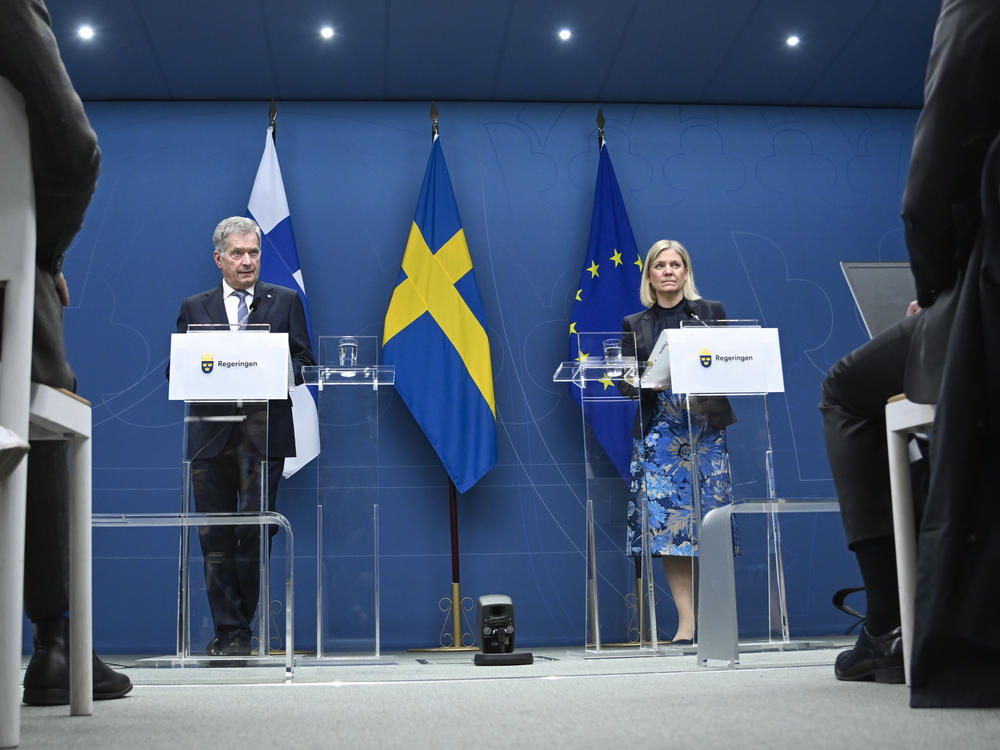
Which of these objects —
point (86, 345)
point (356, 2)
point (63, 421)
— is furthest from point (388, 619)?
point (63, 421)

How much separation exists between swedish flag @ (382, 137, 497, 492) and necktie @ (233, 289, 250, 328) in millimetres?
1143

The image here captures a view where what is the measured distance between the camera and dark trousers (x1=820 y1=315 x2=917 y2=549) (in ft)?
5.77

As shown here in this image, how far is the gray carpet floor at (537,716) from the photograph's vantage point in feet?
3.56

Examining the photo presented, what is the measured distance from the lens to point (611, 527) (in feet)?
12.7

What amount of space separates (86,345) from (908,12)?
14.8 feet

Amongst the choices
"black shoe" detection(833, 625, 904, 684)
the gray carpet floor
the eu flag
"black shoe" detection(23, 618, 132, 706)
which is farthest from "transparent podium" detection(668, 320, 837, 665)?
"black shoe" detection(23, 618, 132, 706)

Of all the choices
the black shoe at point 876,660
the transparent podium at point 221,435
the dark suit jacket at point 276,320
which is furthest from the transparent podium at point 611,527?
the black shoe at point 876,660

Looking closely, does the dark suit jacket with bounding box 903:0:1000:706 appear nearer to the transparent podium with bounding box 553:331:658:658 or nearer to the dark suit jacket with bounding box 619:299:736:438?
the dark suit jacket with bounding box 619:299:736:438

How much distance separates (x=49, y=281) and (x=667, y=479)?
2.57 meters

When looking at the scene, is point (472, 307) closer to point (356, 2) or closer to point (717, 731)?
point (356, 2)

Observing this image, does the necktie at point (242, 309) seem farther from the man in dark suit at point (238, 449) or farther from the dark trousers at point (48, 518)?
the dark trousers at point (48, 518)

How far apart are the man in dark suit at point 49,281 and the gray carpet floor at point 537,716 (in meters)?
0.11

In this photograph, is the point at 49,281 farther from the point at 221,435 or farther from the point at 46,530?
the point at 221,435

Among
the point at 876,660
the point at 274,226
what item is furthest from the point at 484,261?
the point at 876,660
